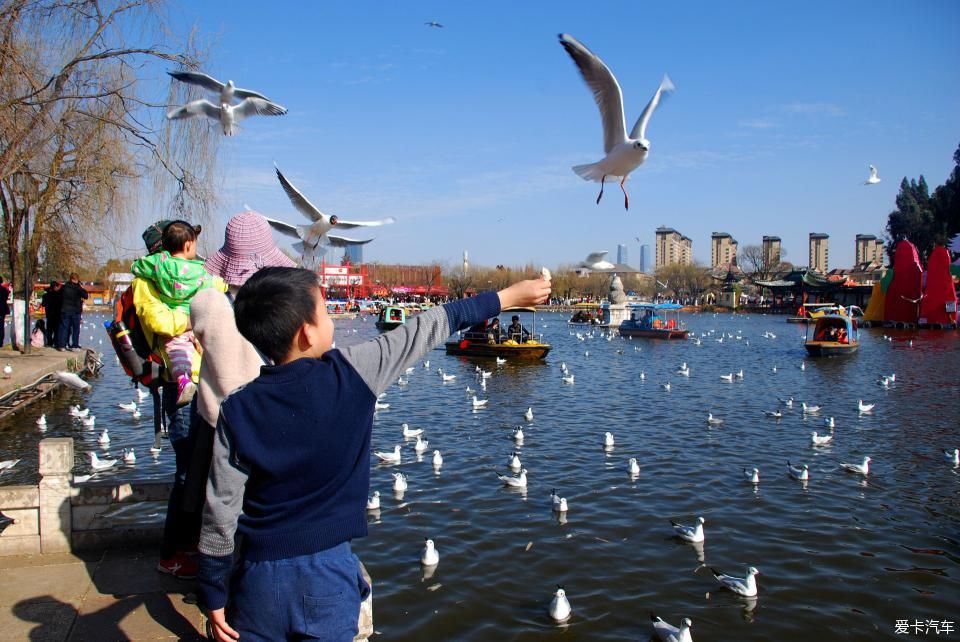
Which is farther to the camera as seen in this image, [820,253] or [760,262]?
[820,253]

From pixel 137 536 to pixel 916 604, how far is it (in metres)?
5.91

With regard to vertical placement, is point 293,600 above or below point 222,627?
above

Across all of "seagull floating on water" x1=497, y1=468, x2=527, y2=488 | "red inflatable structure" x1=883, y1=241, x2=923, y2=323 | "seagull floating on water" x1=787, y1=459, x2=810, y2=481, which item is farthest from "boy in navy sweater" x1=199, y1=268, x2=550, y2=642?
"red inflatable structure" x1=883, y1=241, x2=923, y2=323

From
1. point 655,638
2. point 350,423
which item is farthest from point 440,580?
point 350,423

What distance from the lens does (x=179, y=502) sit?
3.19m

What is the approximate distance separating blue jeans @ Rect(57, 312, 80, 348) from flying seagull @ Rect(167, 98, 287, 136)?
1201 centimetres

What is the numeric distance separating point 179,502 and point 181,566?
38cm

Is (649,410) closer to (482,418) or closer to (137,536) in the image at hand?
(482,418)

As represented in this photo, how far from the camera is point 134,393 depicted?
1531 centimetres

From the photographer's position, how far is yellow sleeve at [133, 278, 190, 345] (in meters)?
3.29

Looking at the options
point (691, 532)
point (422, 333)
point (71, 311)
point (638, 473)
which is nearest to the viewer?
point (422, 333)

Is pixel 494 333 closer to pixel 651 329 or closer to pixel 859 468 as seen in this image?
pixel 651 329

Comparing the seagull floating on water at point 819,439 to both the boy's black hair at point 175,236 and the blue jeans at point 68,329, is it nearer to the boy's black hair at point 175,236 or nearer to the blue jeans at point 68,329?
the boy's black hair at point 175,236

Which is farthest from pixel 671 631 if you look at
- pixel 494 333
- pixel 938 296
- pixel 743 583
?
pixel 938 296
